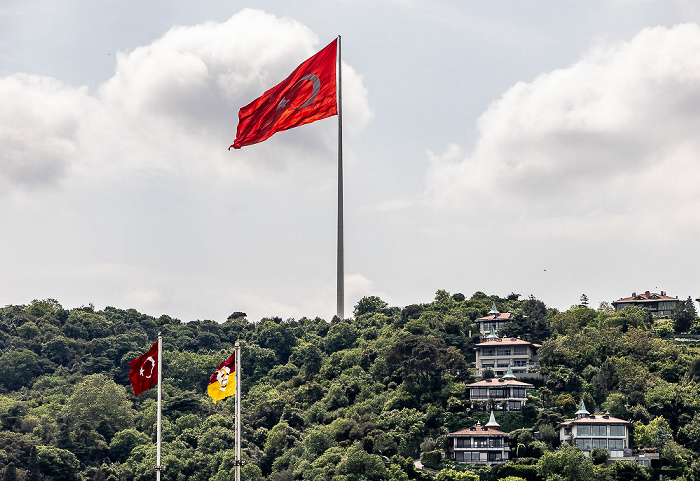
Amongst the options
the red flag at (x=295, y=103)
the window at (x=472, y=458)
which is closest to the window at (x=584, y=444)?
the window at (x=472, y=458)

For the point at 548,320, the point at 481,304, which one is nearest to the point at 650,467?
the point at 548,320

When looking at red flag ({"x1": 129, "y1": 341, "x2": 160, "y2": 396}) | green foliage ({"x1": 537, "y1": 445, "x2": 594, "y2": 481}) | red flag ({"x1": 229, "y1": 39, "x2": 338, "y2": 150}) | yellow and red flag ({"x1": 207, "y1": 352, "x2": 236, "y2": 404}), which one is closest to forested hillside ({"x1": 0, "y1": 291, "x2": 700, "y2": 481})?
green foliage ({"x1": 537, "y1": 445, "x2": 594, "y2": 481})

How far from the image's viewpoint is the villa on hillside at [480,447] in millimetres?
115375

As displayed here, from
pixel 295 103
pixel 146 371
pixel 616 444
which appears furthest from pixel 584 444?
pixel 146 371

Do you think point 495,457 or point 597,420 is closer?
point 597,420

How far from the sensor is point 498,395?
126438mm

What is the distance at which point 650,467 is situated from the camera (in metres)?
108

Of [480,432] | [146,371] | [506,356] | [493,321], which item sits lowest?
[480,432]

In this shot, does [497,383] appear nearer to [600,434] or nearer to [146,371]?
[600,434]

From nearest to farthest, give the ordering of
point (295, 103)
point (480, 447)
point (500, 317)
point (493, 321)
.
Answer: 1. point (295, 103)
2. point (480, 447)
3. point (493, 321)
4. point (500, 317)

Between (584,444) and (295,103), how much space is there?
6693 cm

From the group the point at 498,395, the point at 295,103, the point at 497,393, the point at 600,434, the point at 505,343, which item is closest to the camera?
the point at 295,103

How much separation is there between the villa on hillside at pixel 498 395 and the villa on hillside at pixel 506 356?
10.8 metres

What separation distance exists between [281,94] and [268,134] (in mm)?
2017
